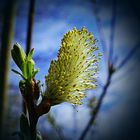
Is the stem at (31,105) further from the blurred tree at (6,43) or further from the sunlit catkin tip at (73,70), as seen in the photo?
the blurred tree at (6,43)

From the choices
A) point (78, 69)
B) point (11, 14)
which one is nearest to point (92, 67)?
point (78, 69)

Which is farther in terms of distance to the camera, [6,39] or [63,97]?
[6,39]

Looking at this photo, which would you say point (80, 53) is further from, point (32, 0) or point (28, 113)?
point (32, 0)

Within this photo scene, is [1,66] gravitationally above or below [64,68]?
above

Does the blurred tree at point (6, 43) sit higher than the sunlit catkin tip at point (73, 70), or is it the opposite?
the blurred tree at point (6, 43)

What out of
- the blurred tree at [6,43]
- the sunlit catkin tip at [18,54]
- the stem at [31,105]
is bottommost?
the stem at [31,105]

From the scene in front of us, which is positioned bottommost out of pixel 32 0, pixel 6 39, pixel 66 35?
pixel 66 35

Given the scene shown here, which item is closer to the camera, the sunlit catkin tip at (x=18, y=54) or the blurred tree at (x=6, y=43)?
the sunlit catkin tip at (x=18, y=54)

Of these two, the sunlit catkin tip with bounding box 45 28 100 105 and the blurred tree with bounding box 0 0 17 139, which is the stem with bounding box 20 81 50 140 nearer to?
the sunlit catkin tip with bounding box 45 28 100 105

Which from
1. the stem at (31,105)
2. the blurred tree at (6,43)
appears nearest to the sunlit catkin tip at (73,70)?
the stem at (31,105)
